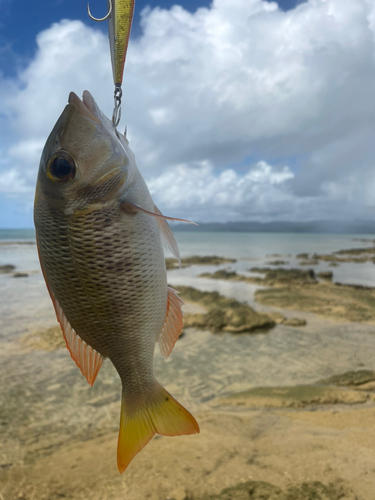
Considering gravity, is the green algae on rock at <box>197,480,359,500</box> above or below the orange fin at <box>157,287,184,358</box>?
below

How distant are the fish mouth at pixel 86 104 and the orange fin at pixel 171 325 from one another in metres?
1.01

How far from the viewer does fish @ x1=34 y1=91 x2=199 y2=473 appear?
153 centimetres

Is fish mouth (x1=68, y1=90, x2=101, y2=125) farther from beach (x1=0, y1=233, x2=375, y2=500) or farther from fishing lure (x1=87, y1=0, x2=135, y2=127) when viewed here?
beach (x1=0, y1=233, x2=375, y2=500)

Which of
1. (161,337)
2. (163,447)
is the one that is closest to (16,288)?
(163,447)

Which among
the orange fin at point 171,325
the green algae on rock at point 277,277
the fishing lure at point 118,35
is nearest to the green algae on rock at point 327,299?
the green algae on rock at point 277,277

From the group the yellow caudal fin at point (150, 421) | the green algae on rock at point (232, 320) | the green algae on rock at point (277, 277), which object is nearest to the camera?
the yellow caudal fin at point (150, 421)

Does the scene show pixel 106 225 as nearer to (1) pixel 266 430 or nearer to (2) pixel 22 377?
(1) pixel 266 430

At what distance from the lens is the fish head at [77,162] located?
151 cm

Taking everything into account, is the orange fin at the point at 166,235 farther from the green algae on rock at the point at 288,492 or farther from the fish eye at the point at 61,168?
the green algae on rock at the point at 288,492

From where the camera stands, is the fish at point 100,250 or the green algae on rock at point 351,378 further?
the green algae on rock at point 351,378

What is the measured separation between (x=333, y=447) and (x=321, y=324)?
19.4 feet

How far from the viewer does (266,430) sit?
4.93 meters

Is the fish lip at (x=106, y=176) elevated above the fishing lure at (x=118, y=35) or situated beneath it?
situated beneath

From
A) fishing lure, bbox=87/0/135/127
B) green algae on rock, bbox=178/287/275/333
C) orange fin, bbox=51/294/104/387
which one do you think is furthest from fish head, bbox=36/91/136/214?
green algae on rock, bbox=178/287/275/333
